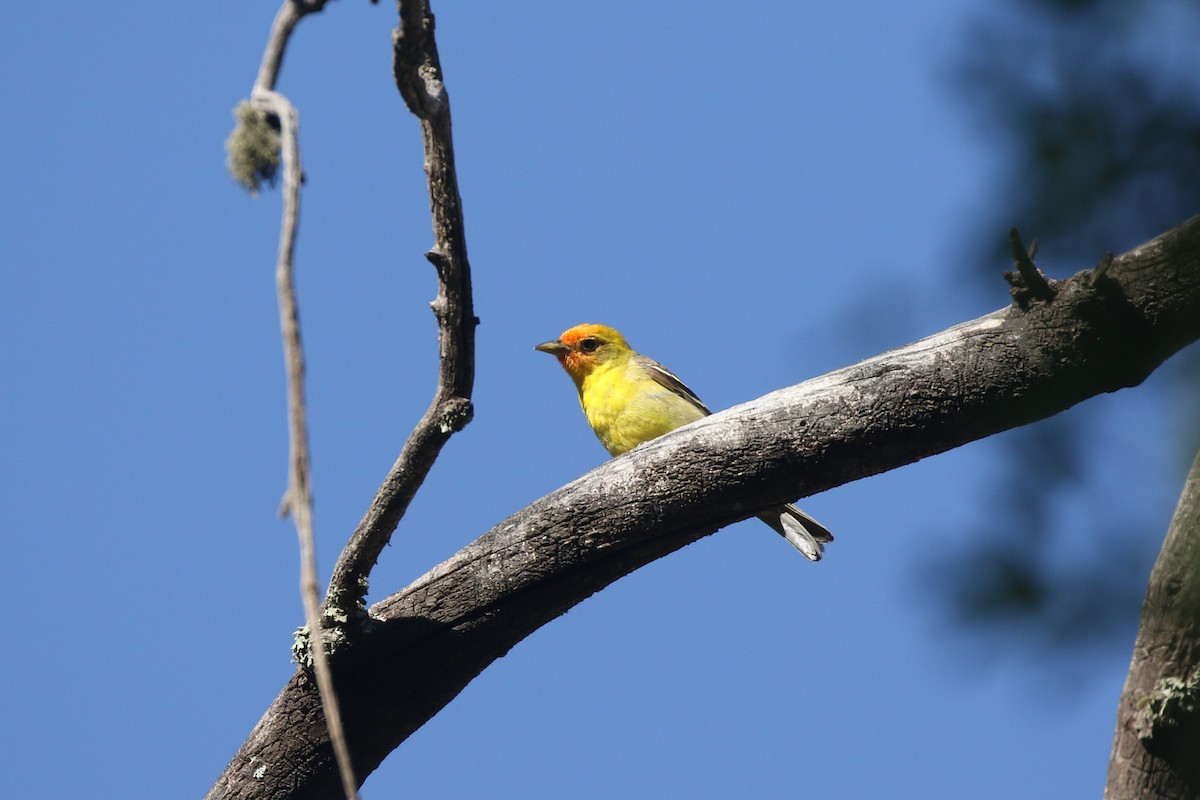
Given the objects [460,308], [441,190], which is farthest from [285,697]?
[441,190]

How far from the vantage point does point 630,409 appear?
7578mm

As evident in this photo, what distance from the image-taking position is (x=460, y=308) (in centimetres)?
373

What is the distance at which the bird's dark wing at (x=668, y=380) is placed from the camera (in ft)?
26.5

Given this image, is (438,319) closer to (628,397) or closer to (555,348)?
(628,397)

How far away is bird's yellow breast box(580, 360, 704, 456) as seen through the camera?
7.52m

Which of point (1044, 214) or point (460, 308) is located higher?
point (460, 308)

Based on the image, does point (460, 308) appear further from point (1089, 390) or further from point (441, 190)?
point (1089, 390)

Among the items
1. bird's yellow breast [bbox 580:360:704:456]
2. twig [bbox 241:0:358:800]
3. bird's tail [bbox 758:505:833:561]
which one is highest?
bird's yellow breast [bbox 580:360:704:456]

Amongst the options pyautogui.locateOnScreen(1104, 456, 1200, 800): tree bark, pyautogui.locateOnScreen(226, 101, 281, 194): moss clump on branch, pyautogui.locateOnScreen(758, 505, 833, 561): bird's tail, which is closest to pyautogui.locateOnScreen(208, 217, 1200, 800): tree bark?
pyautogui.locateOnScreen(1104, 456, 1200, 800): tree bark

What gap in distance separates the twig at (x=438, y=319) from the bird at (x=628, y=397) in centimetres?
293

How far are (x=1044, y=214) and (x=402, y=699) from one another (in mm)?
3458

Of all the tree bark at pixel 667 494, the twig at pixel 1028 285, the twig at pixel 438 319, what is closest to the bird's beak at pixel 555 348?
the tree bark at pixel 667 494

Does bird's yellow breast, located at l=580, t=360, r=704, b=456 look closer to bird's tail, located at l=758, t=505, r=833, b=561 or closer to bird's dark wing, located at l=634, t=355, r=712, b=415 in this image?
bird's dark wing, located at l=634, t=355, r=712, b=415

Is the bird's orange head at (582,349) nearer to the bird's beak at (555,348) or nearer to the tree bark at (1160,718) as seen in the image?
the bird's beak at (555,348)
